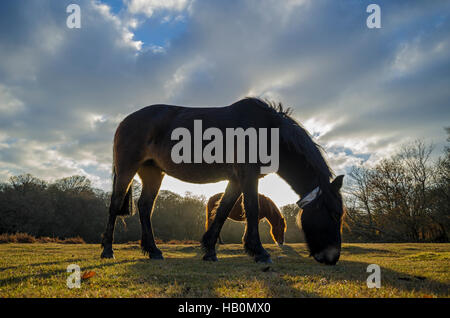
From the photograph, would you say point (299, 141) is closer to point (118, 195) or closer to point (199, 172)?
point (199, 172)

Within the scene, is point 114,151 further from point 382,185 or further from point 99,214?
point 99,214

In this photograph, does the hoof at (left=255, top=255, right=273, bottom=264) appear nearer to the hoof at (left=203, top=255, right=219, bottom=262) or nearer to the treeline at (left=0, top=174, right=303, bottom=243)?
the hoof at (left=203, top=255, right=219, bottom=262)

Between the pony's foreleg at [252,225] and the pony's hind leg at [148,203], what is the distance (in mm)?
2086

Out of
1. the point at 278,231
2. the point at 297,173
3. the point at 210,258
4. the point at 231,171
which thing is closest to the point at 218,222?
the point at 210,258

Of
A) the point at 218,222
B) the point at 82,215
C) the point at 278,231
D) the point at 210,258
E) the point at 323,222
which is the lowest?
the point at 82,215

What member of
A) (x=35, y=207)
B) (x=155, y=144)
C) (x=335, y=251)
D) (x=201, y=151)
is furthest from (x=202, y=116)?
(x=35, y=207)

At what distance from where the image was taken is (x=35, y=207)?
31891 mm

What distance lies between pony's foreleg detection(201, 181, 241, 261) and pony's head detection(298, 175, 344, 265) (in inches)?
56.4

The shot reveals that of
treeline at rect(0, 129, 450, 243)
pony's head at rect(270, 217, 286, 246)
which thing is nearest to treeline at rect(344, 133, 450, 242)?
treeline at rect(0, 129, 450, 243)

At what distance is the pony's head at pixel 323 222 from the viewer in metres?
4.25

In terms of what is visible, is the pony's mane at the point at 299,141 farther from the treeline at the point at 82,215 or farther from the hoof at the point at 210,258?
the treeline at the point at 82,215

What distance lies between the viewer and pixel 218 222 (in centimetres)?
532

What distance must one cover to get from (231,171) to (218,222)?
1.05 meters

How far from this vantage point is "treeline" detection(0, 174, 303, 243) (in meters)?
31.0
